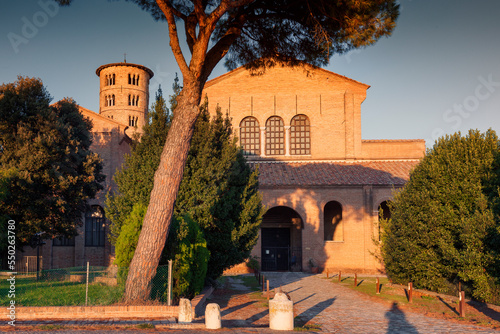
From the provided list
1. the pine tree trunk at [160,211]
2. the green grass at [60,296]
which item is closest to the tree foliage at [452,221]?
the pine tree trunk at [160,211]

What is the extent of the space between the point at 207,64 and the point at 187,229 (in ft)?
14.3

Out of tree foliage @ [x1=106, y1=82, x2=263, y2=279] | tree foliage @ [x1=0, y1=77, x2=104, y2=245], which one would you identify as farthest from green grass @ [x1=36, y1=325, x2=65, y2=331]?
tree foliage @ [x1=0, y1=77, x2=104, y2=245]

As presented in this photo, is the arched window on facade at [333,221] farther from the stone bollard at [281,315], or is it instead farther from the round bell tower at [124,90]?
the round bell tower at [124,90]

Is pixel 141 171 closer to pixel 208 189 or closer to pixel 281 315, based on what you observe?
pixel 208 189

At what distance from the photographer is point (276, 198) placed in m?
24.8

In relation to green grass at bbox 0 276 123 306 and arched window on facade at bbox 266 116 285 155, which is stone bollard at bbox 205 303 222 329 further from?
arched window on facade at bbox 266 116 285 155

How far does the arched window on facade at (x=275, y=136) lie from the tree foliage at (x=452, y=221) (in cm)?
1264

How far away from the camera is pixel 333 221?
27219mm

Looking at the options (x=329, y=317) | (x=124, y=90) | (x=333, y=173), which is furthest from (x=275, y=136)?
(x=124, y=90)

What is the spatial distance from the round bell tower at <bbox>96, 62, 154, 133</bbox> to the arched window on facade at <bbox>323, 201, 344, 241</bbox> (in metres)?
35.4

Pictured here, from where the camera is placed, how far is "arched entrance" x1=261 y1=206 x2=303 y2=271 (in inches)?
1026

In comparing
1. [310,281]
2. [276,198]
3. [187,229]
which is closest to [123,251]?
[187,229]

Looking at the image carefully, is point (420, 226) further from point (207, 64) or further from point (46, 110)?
point (46, 110)

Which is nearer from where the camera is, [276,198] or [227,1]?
[227,1]
